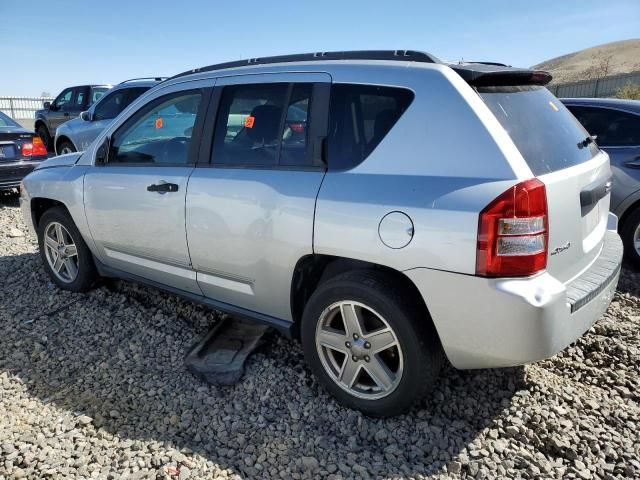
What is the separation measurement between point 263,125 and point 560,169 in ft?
5.46

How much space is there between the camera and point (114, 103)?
9.54 m

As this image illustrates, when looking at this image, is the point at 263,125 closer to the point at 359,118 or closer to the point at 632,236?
the point at 359,118

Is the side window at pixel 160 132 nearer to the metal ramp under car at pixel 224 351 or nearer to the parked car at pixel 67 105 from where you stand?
the metal ramp under car at pixel 224 351

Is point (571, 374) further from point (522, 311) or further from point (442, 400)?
point (522, 311)

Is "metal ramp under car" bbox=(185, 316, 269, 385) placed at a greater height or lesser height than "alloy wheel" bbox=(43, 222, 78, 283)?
lesser

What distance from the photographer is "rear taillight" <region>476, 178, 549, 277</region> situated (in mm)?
2234

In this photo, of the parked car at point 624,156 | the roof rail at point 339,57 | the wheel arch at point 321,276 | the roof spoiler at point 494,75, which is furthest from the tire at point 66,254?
the parked car at point 624,156

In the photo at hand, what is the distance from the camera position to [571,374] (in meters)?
3.23

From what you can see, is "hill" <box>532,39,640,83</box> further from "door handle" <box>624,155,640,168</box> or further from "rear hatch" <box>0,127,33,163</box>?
"rear hatch" <box>0,127,33,163</box>

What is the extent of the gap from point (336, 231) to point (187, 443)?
1351 mm

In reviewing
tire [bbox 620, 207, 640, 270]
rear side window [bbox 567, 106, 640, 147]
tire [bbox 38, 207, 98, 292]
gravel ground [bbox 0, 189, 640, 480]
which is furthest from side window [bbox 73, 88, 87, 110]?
tire [bbox 620, 207, 640, 270]

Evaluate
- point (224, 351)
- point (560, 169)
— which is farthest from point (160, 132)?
point (560, 169)

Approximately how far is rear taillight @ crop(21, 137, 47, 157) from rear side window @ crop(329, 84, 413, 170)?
7395mm

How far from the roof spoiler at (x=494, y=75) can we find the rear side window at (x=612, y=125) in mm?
2886
